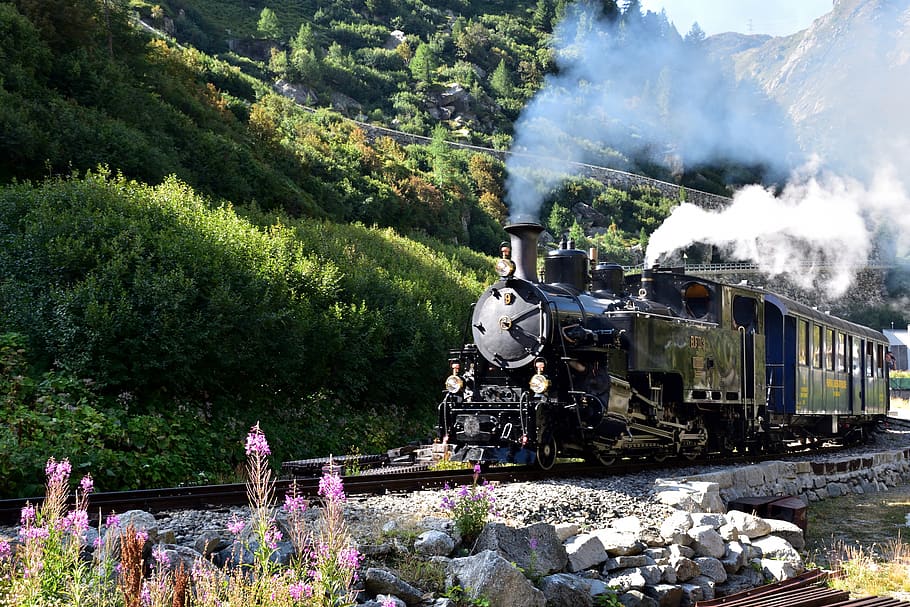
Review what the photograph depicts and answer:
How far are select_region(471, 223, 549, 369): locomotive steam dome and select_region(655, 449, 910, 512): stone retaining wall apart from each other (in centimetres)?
261

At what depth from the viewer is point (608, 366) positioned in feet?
36.2

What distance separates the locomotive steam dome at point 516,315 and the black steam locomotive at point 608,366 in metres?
0.02

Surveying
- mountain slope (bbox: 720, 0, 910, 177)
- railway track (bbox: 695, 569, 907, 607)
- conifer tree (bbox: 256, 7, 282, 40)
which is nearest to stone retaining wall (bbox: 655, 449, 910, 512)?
railway track (bbox: 695, 569, 907, 607)

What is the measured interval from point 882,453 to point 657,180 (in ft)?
213

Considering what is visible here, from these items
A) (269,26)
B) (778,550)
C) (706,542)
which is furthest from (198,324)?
(269,26)

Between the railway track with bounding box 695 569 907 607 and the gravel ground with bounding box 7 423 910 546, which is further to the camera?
the railway track with bounding box 695 569 907 607

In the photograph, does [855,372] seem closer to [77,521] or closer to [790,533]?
[790,533]

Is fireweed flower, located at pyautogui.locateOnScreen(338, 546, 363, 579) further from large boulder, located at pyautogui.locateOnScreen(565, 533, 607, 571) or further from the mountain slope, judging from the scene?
the mountain slope

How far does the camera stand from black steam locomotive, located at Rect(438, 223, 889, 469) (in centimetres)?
1077

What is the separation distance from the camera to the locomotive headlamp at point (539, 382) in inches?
410

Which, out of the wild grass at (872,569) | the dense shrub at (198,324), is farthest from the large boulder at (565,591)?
the dense shrub at (198,324)

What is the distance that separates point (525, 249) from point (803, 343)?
24.6ft

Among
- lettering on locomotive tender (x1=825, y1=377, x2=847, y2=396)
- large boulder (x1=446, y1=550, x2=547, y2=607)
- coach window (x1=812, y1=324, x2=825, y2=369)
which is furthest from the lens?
lettering on locomotive tender (x1=825, y1=377, x2=847, y2=396)

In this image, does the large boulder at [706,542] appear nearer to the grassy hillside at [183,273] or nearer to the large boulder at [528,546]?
the large boulder at [528,546]
